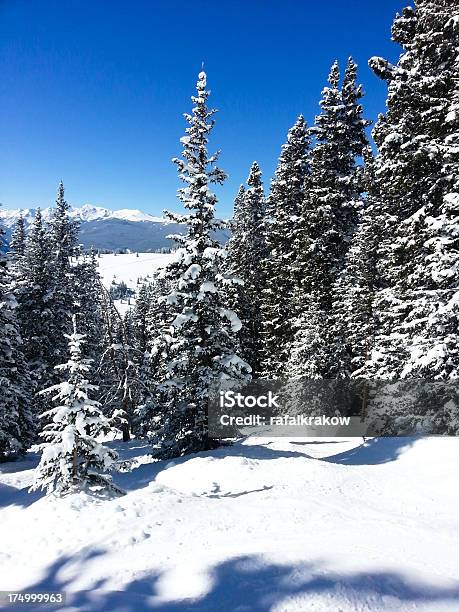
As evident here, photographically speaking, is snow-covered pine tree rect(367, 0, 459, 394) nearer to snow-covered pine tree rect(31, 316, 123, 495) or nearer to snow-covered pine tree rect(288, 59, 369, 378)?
snow-covered pine tree rect(288, 59, 369, 378)

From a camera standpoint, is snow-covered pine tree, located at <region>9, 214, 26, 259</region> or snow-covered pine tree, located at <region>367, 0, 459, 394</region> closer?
snow-covered pine tree, located at <region>367, 0, 459, 394</region>

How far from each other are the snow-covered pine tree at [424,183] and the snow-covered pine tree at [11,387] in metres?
18.0

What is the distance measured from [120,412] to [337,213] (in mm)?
20108

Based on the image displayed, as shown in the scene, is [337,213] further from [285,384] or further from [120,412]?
[120,412]

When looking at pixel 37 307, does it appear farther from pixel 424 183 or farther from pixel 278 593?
pixel 278 593

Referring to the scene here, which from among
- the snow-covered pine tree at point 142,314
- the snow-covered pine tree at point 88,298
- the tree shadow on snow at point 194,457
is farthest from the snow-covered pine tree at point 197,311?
the snow-covered pine tree at point 142,314

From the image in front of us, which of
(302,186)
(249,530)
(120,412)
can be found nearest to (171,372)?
(249,530)

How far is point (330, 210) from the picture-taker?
23.3 meters

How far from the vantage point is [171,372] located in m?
16.5

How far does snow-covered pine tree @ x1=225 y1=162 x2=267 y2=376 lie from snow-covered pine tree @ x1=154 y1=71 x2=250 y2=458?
14.6 m

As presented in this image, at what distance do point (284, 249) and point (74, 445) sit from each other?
22.4m

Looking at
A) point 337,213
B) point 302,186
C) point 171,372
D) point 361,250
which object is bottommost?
point 171,372

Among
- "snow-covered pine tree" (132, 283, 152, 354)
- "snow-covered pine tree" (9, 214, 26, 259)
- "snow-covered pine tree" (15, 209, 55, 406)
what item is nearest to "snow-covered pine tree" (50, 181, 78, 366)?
"snow-covered pine tree" (15, 209, 55, 406)

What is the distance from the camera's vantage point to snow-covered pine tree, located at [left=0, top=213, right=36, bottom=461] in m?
20.5
